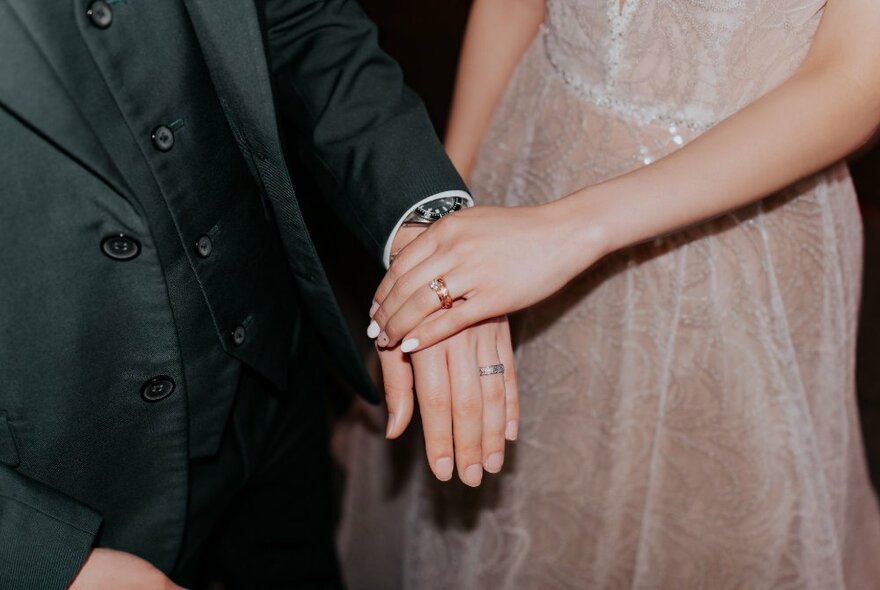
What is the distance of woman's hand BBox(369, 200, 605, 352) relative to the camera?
92cm

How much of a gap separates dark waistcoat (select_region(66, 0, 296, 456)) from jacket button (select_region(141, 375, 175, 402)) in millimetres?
16

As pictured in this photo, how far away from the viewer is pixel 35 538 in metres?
0.86

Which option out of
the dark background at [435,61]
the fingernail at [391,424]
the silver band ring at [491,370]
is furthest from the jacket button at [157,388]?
the dark background at [435,61]

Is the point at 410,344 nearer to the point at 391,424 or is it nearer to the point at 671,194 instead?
the point at 391,424

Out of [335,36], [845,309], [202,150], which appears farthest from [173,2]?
[845,309]

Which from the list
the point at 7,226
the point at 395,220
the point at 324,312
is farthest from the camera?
the point at 324,312

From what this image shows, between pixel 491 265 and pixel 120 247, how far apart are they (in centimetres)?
40

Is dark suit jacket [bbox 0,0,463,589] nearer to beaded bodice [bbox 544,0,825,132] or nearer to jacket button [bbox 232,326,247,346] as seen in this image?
→ jacket button [bbox 232,326,247,346]

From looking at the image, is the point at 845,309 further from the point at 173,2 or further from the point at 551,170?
the point at 173,2

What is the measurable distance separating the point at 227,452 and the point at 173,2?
626mm

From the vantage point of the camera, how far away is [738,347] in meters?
1.11

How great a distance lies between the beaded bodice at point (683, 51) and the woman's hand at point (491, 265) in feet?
0.76

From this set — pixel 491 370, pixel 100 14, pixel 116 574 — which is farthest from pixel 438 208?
pixel 116 574

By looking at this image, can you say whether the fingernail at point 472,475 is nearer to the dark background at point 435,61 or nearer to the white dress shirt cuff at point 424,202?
the white dress shirt cuff at point 424,202
